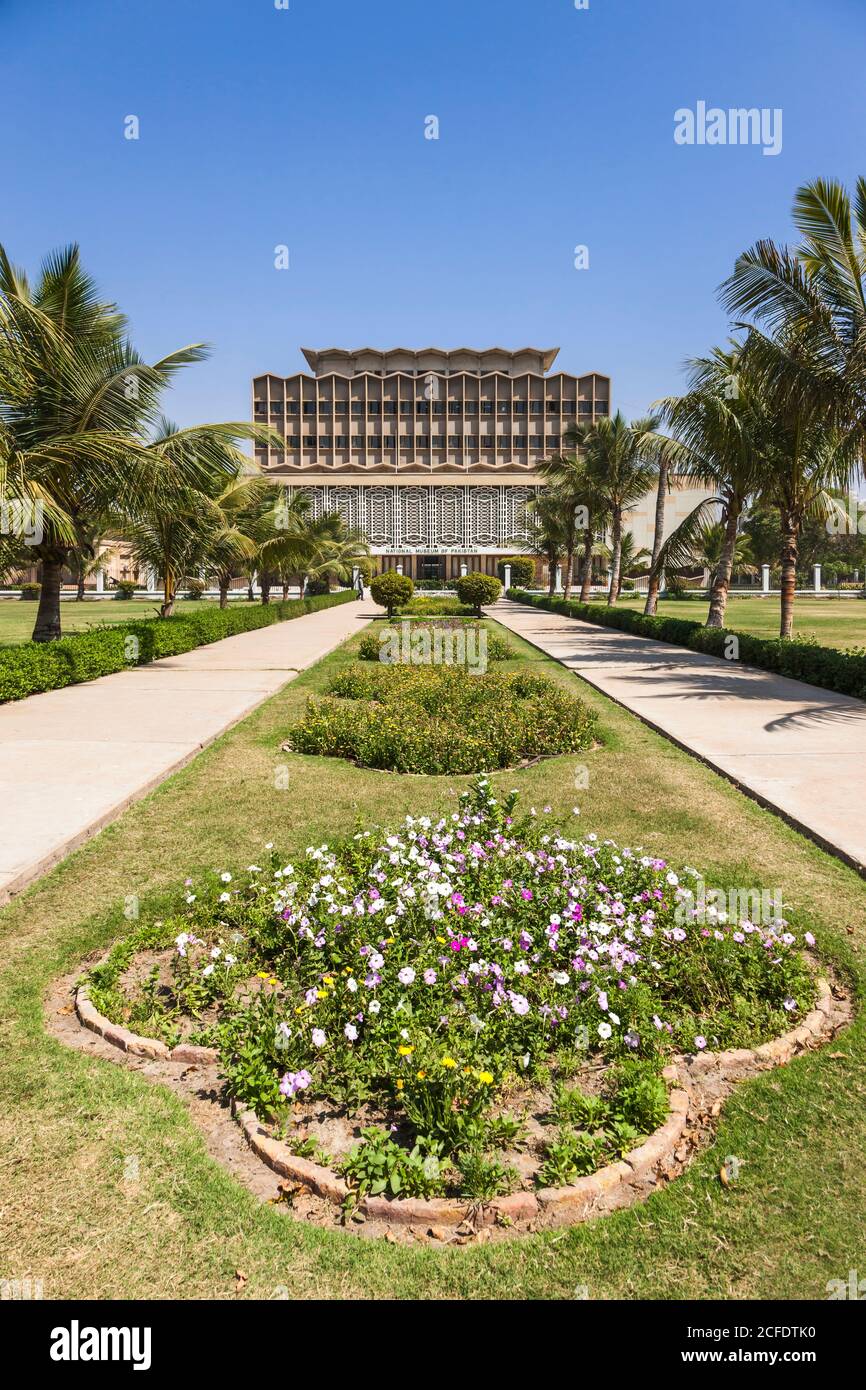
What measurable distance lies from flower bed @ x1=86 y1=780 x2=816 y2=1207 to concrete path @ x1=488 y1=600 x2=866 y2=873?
71.8 inches

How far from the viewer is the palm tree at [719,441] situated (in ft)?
50.6

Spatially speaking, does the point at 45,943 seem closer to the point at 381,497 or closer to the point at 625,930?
the point at 625,930

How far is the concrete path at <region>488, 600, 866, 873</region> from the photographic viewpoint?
587cm

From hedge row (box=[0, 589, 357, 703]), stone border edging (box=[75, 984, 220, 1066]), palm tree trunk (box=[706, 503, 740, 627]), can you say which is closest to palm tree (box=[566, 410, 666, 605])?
palm tree trunk (box=[706, 503, 740, 627])

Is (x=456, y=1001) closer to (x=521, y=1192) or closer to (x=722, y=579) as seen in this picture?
(x=521, y=1192)

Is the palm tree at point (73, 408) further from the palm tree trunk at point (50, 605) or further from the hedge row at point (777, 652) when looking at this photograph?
the hedge row at point (777, 652)

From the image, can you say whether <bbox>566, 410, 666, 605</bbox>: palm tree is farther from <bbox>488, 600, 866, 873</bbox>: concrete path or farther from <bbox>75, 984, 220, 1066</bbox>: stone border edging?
<bbox>75, 984, 220, 1066</bbox>: stone border edging

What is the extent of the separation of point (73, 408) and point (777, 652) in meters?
11.9

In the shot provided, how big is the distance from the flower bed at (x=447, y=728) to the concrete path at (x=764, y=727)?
4.00 ft

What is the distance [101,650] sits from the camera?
1339cm

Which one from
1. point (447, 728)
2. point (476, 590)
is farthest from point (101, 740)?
point (476, 590)

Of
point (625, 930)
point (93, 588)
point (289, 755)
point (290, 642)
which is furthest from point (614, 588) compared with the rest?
point (93, 588)
